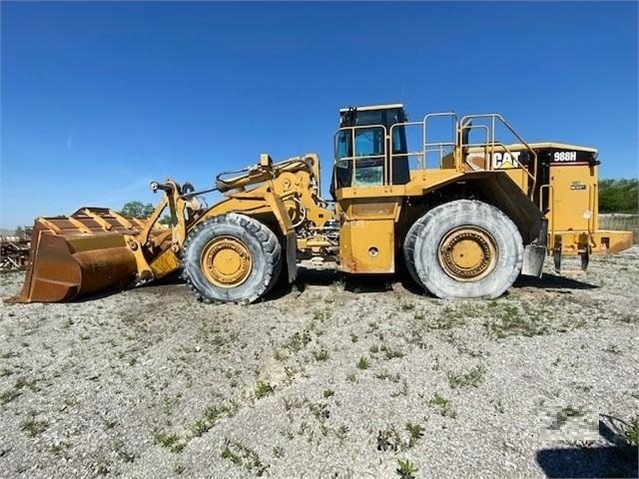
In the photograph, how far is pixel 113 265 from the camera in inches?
279

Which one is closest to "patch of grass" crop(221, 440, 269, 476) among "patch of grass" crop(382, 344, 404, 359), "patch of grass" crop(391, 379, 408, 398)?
"patch of grass" crop(391, 379, 408, 398)

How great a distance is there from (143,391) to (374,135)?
5.11 m

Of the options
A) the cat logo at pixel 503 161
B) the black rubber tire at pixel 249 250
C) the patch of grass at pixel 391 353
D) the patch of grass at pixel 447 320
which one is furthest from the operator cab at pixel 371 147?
the patch of grass at pixel 391 353

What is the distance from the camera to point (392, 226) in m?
6.36

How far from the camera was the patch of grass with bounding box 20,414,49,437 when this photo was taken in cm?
309

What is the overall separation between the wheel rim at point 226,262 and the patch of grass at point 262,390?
117 inches

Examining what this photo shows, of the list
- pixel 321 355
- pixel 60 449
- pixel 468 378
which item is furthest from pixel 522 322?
pixel 60 449

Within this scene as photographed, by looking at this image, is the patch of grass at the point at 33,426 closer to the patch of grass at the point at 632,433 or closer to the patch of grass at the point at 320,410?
the patch of grass at the point at 320,410

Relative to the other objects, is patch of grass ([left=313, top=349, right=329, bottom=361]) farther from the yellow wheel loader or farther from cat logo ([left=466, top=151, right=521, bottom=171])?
cat logo ([left=466, top=151, right=521, bottom=171])

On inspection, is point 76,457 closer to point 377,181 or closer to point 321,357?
point 321,357

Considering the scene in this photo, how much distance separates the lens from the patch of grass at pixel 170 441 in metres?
2.85

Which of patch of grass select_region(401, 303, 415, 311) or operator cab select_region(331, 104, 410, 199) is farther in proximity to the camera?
operator cab select_region(331, 104, 410, 199)

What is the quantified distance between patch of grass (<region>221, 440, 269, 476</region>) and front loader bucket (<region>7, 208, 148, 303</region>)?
16.0 ft

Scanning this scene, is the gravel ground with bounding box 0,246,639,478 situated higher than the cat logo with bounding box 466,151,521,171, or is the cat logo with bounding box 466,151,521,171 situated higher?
the cat logo with bounding box 466,151,521,171
